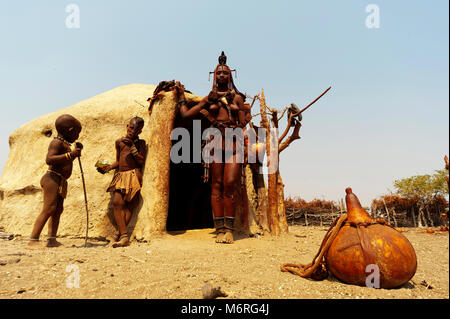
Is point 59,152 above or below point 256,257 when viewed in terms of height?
above

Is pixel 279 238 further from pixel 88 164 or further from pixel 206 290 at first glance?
pixel 88 164

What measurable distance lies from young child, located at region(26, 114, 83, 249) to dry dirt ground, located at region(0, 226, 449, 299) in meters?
0.42

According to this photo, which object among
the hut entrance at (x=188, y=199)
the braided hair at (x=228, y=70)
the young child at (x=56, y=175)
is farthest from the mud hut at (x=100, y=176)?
the hut entrance at (x=188, y=199)

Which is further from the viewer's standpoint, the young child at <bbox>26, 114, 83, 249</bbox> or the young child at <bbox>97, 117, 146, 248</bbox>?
the young child at <bbox>97, 117, 146, 248</bbox>

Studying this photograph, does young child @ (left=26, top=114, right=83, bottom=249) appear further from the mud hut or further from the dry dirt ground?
the mud hut

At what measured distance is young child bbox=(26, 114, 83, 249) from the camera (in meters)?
3.95

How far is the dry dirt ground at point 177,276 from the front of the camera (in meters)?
2.11

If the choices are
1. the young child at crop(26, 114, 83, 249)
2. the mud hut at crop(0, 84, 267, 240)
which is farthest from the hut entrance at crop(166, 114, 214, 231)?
the young child at crop(26, 114, 83, 249)

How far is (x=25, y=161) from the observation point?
18.4ft

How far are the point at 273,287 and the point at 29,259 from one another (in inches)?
103

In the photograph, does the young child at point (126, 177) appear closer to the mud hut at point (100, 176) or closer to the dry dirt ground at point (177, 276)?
the mud hut at point (100, 176)

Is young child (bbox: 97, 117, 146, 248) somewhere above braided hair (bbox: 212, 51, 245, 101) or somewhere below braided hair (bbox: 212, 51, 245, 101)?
below
